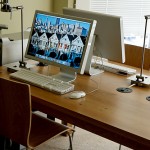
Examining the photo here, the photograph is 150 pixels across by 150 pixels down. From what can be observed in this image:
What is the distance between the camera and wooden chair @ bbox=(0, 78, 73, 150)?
1756 millimetres

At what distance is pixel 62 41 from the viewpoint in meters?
2.06

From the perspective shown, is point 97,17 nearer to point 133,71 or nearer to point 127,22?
point 133,71

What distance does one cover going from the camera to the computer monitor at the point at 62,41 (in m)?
1.96

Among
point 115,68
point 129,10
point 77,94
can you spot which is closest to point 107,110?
point 77,94

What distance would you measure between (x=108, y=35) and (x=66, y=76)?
40 centimetres

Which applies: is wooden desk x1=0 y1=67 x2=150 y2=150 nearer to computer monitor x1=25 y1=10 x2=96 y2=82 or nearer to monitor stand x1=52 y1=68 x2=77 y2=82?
monitor stand x1=52 y1=68 x2=77 y2=82

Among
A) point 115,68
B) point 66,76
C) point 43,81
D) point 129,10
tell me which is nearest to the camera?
point 43,81

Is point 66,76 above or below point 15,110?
above

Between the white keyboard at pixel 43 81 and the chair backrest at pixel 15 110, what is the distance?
0.22m

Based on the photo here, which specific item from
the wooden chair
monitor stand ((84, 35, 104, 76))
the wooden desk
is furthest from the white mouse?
monitor stand ((84, 35, 104, 76))

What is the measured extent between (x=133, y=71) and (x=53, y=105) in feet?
2.86

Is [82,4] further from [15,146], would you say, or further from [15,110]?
[15,110]

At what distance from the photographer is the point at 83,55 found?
1955 millimetres

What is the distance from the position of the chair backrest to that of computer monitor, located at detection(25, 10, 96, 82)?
415 millimetres
